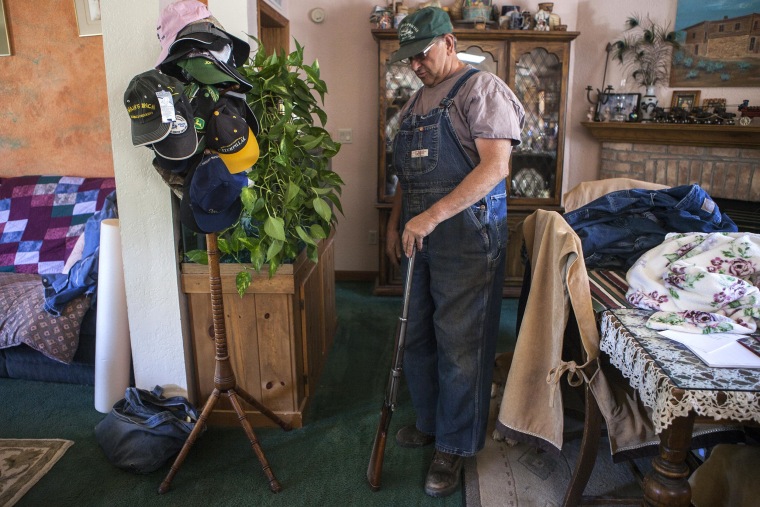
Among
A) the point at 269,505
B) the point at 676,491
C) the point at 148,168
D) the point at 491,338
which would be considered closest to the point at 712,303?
the point at 676,491

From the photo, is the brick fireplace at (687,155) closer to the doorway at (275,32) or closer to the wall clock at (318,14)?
the wall clock at (318,14)

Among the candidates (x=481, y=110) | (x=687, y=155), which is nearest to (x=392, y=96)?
(x=687, y=155)

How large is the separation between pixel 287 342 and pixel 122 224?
2.43ft

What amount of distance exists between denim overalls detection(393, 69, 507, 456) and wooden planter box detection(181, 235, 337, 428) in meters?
0.48

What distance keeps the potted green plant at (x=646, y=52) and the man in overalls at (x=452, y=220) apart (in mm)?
2462

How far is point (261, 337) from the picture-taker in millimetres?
2078

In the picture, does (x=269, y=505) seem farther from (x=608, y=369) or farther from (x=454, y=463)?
(x=608, y=369)

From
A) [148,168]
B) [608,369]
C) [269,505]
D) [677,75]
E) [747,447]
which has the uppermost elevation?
[677,75]

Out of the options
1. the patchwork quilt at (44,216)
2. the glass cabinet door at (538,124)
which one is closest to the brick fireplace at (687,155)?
the glass cabinet door at (538,124)

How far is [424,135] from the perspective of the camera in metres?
1.66

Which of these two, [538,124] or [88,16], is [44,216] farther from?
[538,124]

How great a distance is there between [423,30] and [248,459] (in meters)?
1.56

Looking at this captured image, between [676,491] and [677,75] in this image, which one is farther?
[677,75]

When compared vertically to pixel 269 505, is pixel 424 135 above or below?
above
